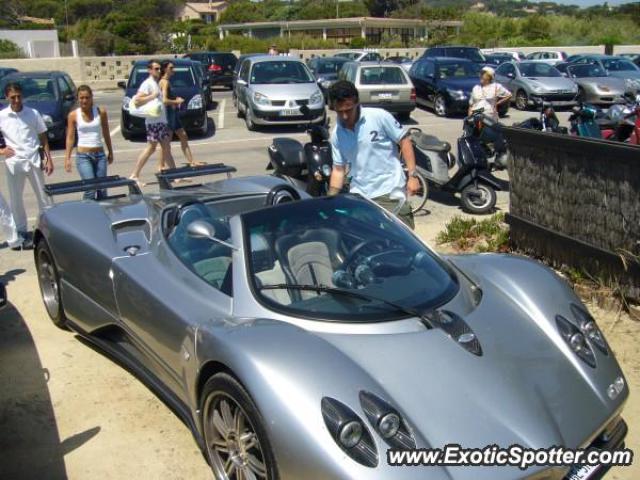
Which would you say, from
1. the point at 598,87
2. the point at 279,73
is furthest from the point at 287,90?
the point at 598,87

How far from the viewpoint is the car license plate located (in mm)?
2914

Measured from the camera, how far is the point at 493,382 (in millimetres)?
3020

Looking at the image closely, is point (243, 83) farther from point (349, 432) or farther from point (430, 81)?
point (349, 432)

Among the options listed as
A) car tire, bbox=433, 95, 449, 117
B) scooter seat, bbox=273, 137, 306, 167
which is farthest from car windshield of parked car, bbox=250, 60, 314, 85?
scooter seat, bbox=273, 137, 306, 167

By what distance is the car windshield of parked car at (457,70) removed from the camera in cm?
1931

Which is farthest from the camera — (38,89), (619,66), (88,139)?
(619,66)

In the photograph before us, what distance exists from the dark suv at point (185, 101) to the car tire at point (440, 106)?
6535 millimetres

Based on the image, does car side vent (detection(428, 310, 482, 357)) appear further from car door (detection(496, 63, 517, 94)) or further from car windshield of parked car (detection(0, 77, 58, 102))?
car door (detection(496, 63, 517, 94))

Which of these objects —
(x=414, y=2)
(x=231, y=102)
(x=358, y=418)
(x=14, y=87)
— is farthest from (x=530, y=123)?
(x=414, y=2)

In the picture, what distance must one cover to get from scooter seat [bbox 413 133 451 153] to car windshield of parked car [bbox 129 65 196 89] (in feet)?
26.6

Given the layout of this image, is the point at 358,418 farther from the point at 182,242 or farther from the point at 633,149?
the point at 633,149

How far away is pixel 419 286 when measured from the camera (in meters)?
3.64

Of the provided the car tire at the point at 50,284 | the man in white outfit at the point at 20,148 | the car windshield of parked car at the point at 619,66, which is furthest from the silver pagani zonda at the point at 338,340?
the car windshield of parked car at the point at 619,66

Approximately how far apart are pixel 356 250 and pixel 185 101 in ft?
40.5
